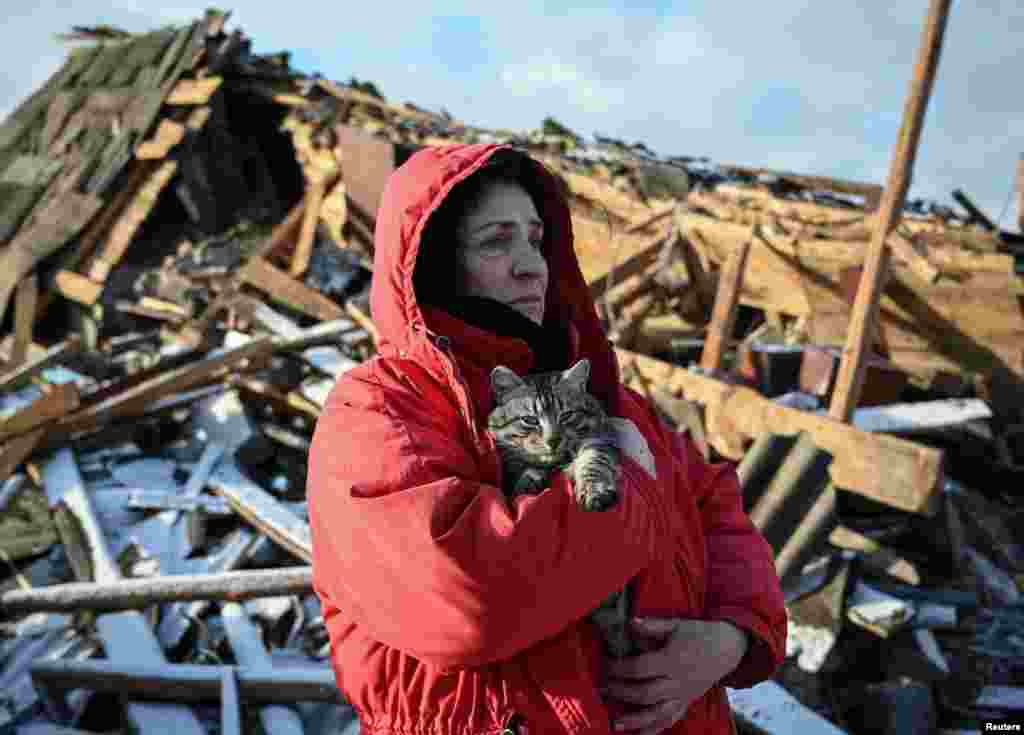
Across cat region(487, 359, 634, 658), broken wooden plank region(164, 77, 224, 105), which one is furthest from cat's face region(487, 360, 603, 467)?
broken wooden plank region(164, 77, 224, 105)

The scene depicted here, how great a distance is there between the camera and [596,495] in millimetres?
1550

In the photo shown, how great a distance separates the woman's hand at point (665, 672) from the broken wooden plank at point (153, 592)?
241cm

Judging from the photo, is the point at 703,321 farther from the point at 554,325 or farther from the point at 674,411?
the point at 554,325

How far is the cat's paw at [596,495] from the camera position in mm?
1529

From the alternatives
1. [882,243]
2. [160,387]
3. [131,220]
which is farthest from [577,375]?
[131,220]

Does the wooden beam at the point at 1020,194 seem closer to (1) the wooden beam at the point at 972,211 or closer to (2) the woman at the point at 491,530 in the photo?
(1) the wooden beam at the point at 972,211

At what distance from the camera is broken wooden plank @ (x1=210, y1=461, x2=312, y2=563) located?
482 cm

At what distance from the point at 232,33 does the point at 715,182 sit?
10.3m

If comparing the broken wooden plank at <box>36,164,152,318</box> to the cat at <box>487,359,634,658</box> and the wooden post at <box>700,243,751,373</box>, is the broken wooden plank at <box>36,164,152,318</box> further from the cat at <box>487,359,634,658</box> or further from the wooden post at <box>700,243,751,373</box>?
the cat at <box>487,359,634,658</box>

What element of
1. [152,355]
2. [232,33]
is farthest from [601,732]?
[232,33]

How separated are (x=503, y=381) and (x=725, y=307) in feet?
15.6

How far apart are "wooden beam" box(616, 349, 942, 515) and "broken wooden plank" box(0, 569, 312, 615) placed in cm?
309

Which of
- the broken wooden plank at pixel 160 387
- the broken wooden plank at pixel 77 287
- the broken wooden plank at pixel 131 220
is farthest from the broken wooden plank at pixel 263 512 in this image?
the broken wooden plank at pixel 131 220

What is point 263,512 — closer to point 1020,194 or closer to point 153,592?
point 153,592
